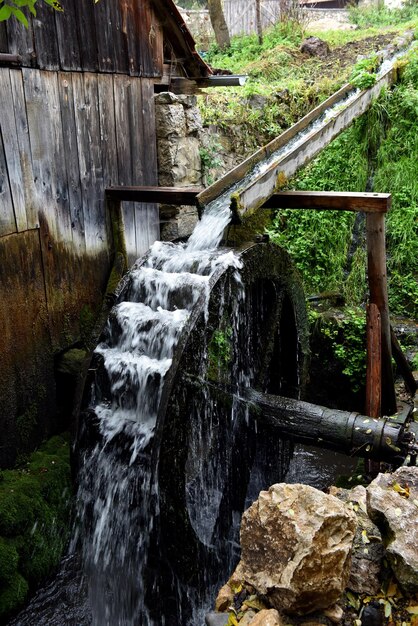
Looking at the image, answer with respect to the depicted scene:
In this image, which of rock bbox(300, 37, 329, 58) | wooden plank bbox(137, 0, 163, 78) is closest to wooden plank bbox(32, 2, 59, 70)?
wooden plank bbox(137, 0, 163, 78)

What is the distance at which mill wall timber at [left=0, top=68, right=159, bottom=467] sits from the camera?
11.7 feet

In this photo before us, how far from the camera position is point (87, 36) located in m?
4.00

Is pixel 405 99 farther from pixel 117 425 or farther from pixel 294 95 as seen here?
pixel 117 425

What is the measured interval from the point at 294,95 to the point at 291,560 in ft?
22.6

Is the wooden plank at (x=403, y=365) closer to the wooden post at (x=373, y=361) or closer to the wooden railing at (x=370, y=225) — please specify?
the wooden railing at (x=370, y=225)

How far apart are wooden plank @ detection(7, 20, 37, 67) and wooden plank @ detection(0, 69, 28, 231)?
0.57 feet

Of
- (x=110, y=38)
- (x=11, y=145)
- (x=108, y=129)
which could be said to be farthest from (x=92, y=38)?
(x=11, y=145)

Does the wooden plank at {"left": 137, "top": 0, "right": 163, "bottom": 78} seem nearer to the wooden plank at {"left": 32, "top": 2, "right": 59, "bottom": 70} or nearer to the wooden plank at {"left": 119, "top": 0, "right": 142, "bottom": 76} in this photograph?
the wooden plank at {"left": 119, "top": 0, "right": 142, "bottom": 76}

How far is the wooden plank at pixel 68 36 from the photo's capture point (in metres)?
3.76

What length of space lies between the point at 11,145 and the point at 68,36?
968 millimetres

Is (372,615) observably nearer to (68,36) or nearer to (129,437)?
(129,437)

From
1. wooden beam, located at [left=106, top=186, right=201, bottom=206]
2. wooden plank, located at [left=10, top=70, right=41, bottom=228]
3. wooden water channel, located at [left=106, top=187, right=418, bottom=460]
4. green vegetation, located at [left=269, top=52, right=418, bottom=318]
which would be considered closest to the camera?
wooden plank, located at [left=10, top=70, right=41, bottom=228]

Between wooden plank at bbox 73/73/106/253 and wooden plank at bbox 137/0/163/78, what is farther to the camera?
wooden plank at bbox 137/0/163/78

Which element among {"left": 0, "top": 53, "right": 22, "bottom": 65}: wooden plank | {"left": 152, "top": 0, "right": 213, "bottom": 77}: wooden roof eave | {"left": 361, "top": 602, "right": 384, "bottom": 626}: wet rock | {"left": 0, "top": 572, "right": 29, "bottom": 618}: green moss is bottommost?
{"left": 0, "top": 572, "right": 29, "bottom": 618}: green moss
